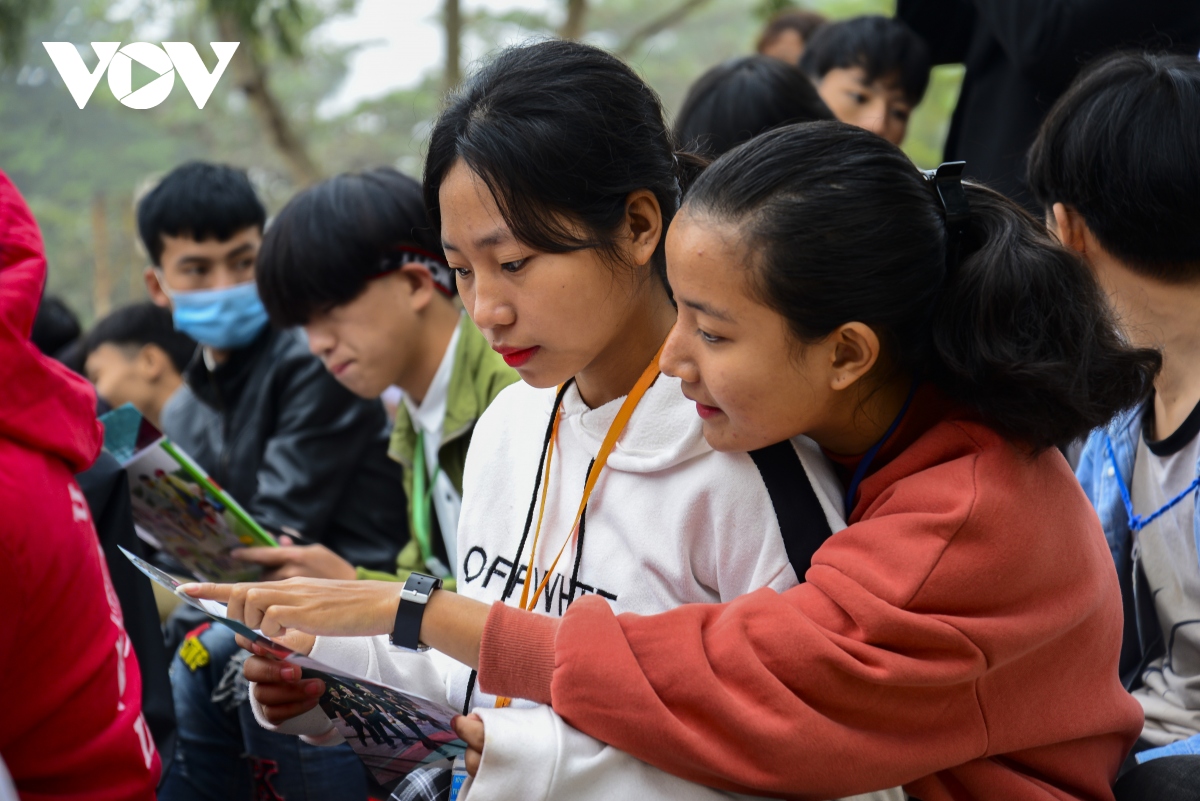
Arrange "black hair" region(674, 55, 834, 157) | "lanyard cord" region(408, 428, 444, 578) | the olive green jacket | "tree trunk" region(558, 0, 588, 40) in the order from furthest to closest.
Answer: "tree trunk" region(558, 0, 588, 40) → "black hair" region(674, 55, 834, 157) → "lanyard cord" region(408, 428, 444, 578) → the olive green jacket

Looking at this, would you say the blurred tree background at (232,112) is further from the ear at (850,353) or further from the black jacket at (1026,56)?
the ear at (850,353)

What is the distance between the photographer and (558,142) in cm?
155

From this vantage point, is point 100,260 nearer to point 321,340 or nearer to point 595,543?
point 321,340

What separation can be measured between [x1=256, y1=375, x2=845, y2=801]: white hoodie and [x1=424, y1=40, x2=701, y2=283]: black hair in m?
0.28

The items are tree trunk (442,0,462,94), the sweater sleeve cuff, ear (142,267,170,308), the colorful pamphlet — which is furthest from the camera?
tree trunk (442,0,462,94)

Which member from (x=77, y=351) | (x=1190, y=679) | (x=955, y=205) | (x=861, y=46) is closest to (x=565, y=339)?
(x=955, y=205)

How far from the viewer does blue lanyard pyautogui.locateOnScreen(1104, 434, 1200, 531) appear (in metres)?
1.87

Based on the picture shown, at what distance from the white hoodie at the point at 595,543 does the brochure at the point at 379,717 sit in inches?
3.9

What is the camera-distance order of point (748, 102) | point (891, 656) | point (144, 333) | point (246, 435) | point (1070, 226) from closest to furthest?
point (891, 656), point (1070, 226), point (748, 102), point (246, 435), point (144, 333)

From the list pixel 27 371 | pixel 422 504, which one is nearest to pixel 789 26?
pixel 422 504

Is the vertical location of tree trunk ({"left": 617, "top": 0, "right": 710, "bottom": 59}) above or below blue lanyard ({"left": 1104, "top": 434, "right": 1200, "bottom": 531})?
below

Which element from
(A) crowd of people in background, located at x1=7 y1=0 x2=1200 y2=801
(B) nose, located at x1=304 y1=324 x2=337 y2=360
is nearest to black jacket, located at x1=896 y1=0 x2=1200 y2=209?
(A) crowd of people in background, located at x1=7 y1=0 x2=1200 y2=801

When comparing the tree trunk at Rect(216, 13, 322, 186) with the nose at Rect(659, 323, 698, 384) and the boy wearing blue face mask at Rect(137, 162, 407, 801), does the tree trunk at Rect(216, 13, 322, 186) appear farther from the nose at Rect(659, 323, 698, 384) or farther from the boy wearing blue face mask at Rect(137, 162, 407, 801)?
the nose at Rect(659, 323, 698, 384)

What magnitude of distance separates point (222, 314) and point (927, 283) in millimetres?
2519
